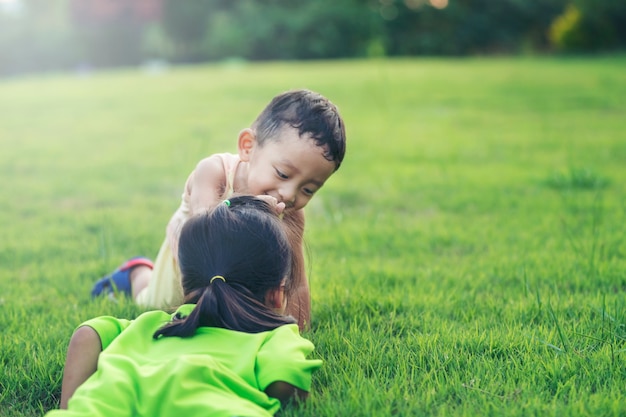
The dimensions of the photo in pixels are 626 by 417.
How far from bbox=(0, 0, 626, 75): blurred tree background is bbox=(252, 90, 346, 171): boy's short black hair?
23.2m

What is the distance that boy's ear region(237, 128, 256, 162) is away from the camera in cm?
270

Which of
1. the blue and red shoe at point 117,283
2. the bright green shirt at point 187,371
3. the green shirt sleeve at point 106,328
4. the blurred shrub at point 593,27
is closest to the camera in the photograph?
the bright green shirt at point 187,371

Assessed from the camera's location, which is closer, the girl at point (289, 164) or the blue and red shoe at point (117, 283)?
the girl at point (289, 164)

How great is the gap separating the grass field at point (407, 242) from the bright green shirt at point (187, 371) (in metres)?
0.19

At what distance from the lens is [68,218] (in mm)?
4816

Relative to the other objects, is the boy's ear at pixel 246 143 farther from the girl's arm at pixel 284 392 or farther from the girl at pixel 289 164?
the girl's arm at pixel 284 392

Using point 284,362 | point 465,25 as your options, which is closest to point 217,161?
point 284,362

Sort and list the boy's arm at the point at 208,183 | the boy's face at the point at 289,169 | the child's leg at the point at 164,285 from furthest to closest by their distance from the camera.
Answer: the child's leg at the point at 164,285 → the boy's arm at the point at 208,183 → the boy's face at the point at 289,169

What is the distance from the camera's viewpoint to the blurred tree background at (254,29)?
26.4 meters

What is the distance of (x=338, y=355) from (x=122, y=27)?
2687 centimetres

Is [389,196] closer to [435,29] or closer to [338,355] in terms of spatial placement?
[338,355]

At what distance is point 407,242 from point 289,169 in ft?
5.54

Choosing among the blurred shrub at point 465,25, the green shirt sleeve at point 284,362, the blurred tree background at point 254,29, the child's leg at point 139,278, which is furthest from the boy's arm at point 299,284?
the blurred shrub at point 465,25

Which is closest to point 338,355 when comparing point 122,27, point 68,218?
point 68,218
